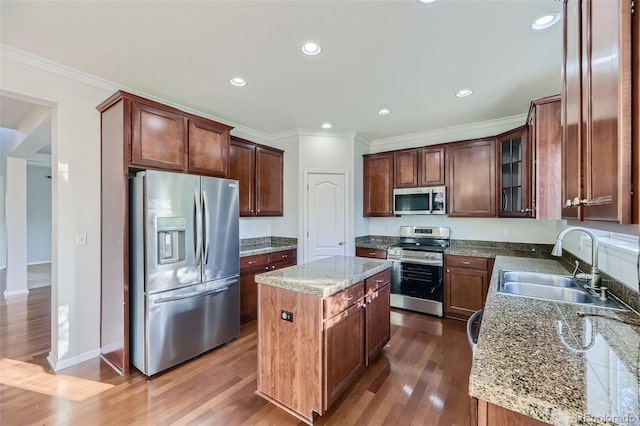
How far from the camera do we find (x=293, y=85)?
2773 millimetres

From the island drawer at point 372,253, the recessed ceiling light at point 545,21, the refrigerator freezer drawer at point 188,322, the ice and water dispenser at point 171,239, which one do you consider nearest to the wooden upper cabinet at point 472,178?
the island drawer at point 372,253

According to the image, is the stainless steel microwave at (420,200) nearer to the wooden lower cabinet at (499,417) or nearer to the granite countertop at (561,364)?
the granite countertop at (561,364)

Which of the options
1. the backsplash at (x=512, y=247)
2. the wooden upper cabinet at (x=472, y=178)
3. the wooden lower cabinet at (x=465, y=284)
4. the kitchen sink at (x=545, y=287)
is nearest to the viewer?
the kitchen sink at (x=545, y=287)

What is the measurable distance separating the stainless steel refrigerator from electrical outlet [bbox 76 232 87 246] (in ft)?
1.85

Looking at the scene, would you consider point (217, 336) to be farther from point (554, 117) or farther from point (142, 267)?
point (554, 117)

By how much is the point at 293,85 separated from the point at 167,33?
116 centimetres

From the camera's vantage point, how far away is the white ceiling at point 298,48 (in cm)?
175

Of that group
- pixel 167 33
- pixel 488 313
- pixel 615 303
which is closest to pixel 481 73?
pixel 615 303

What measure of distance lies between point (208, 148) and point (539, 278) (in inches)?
128

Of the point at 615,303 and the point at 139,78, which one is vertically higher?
the point at 139,78

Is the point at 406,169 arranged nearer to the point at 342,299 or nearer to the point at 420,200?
the point at 420,200

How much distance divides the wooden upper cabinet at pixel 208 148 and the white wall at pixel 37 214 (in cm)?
743

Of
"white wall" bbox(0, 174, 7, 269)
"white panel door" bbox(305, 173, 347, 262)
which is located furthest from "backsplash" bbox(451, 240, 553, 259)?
"white wall" bbox(0, 174, 7, 269)

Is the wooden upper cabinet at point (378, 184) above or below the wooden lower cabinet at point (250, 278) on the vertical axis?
above
